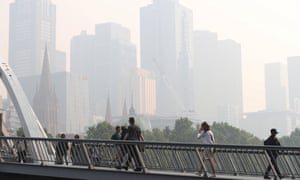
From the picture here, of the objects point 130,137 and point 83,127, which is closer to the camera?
point 130,137

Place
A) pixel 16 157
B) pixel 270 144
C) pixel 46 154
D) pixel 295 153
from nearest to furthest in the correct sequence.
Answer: pixel 295 153
pixel 270 144
pixel 46 154
pixel 16 157

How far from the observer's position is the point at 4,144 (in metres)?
18.0

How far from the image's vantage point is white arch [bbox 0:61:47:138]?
2912 centimetres

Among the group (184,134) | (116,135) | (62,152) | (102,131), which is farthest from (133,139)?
(184,134)

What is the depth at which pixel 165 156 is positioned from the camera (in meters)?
13.6

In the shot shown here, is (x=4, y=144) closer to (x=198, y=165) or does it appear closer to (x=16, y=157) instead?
(x=16, y=157)

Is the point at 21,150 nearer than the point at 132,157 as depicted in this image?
No

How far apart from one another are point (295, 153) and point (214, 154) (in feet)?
7.60

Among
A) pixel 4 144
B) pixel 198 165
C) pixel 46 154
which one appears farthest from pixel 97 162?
pixel 4 144

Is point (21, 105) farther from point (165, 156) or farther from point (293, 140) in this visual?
point (293, 140)

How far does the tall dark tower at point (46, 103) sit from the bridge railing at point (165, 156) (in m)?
152

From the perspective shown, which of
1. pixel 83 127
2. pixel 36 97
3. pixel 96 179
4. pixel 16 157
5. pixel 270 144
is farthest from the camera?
pixel 83 127

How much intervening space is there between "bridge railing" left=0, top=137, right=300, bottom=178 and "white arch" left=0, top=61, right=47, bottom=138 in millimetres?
12454

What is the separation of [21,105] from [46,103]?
15068 cm
